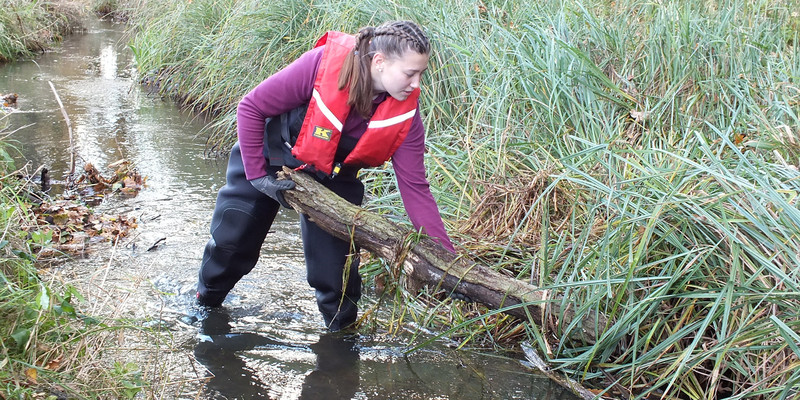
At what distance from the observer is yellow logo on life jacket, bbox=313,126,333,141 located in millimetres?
3205

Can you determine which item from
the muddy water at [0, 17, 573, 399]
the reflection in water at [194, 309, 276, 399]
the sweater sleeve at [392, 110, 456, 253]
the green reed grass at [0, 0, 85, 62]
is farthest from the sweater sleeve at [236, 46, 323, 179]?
the green reed grass at [0, 0, 85, 62]

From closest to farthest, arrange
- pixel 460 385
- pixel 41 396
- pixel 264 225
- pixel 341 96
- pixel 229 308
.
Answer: pixel 41 396
pixel 341 96
pixel 460 385
pixel 264 225
pixel 229 308

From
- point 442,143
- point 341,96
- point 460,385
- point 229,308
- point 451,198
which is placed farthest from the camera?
point 442,143

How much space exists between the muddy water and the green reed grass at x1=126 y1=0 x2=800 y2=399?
0.30m

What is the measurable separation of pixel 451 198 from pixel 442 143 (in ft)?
1.91

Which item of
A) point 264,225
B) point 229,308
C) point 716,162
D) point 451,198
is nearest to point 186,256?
point 229,308

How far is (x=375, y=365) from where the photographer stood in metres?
3.56

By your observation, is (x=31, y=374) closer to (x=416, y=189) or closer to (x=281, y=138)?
(x=281, y=138)

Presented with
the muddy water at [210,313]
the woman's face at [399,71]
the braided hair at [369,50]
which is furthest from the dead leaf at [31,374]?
the woman's face at [399,71]

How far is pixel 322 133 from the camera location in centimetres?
321

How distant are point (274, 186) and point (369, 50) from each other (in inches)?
29.2

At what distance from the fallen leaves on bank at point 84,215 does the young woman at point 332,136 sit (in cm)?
107

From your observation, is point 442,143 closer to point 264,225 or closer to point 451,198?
point 451,198

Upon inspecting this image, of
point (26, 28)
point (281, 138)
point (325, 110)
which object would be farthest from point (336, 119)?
point (26, 28)
